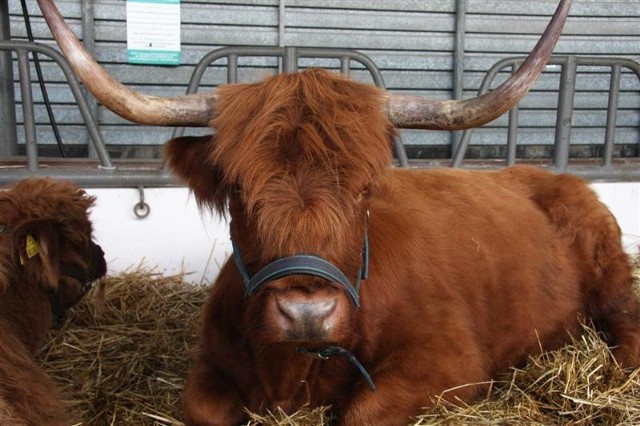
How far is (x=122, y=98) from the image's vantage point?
2.82 m

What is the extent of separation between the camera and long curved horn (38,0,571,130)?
2703 millimetres

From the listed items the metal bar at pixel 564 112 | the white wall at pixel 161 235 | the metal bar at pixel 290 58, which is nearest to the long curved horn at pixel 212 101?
the white wall at pixel 161 235

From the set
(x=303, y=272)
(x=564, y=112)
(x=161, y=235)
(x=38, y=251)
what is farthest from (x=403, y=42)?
(x=303, y=272)

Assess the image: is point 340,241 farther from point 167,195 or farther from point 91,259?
point 167,195

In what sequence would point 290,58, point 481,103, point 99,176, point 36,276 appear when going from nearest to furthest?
point 481,103
point 36,276
point 99,176
point 290,58

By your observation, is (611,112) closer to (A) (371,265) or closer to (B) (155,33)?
(A) (371,265)

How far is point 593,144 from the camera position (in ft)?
30.1

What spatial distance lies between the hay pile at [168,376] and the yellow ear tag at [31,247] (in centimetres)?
71

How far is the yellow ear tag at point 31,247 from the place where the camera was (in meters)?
3.70

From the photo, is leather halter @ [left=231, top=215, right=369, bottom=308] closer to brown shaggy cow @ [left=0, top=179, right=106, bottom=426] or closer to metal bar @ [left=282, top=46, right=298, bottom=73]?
brown shaggy cow @ [left=0, top=179, right=106, bottom=426]

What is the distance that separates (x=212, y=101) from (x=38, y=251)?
1.39 m

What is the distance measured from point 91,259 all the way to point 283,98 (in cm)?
200

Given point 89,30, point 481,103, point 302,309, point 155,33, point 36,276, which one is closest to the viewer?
point 302,309

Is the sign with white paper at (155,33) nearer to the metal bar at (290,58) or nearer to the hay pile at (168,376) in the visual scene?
the metal bar at (290,58)
